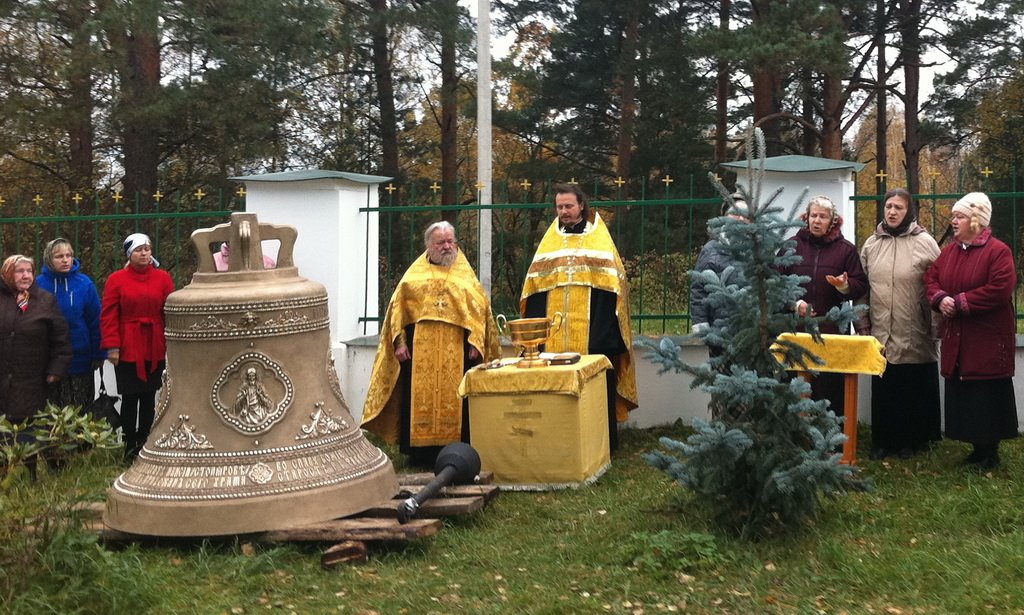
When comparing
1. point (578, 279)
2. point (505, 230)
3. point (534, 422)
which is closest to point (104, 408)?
point (534, 422)

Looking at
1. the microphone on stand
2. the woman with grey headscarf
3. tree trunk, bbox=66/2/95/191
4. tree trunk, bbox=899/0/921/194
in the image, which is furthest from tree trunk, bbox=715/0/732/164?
the microphone on stand

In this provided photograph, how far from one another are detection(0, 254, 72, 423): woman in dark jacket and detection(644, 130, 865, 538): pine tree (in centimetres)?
401

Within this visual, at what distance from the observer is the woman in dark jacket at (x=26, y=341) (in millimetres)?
7141

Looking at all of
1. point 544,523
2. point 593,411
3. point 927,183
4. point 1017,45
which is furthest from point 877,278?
point 927,183

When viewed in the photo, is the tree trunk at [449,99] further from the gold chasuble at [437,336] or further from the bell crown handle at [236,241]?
the bell crown handle at [236,241]

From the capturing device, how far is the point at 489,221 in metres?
9.33

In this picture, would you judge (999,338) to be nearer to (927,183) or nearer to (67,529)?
(67,529)

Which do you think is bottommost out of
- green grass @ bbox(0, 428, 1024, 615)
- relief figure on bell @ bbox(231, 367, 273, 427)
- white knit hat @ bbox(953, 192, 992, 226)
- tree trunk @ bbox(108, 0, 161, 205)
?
green grass @ bbox(0, 428, 1024, 615)

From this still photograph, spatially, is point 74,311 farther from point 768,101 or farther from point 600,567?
point 768,101

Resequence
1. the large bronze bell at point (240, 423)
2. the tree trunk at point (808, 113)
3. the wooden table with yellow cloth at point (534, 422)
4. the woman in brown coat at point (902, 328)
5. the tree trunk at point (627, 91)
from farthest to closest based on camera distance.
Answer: the tree trunk at point (627, 91) → the tree trunk at point (808, 113) → the woman in brown coat at point (902, 328) → the wooden table with yellow cloth at point (534, 422) → the large bronze bell at point (240, 423)

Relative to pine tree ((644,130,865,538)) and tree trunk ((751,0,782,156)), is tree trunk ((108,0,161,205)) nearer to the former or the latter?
tree trunk ((751,0,782,156))

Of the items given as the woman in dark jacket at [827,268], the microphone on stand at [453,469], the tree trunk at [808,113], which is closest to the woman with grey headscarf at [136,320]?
the microphone on stand at [453,469]

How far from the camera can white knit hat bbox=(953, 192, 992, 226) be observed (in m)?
6.27

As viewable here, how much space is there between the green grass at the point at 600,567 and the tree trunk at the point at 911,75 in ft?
42.1
